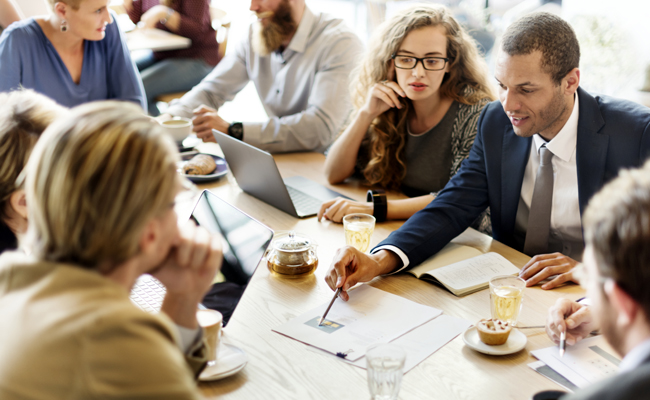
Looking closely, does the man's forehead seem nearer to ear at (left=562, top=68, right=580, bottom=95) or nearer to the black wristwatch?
ear at (left=562, top=68, right=580, bottom=95)

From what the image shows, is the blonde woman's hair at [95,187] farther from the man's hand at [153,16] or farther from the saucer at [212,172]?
the man's hand at [153,16]

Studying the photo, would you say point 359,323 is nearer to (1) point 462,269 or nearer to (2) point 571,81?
(1) point 462,269

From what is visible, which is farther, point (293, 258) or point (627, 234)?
point (293, 258)

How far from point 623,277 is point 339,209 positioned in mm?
1162

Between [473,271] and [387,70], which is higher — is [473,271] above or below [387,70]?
below


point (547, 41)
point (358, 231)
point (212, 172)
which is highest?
point (547, 41)

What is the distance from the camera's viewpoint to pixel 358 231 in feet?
5.26

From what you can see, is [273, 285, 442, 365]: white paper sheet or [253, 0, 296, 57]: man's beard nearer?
[273, 285, 442, 365]: white paper sheet

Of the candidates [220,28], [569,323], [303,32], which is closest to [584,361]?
[569,323]

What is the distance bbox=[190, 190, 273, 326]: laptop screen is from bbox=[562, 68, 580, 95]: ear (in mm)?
998

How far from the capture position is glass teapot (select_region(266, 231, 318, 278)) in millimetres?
1445

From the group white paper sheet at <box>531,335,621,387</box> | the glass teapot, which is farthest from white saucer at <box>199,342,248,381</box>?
white paper sheet at <box>531,335,621,387</box>

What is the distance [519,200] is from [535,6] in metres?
3.13

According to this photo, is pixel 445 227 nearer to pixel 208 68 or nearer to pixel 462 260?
pixel 462 260
